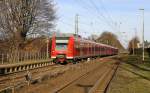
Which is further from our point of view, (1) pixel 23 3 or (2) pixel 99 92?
(1) pixel 23 3

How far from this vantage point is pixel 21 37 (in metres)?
54.5

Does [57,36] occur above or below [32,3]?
below

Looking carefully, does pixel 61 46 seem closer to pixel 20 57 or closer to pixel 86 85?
pixel 20 57

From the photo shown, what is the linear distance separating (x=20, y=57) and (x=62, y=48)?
6.83 meters

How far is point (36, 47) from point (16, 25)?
17.9 ft

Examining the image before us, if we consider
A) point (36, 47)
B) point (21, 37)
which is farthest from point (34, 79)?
point (36, 47)

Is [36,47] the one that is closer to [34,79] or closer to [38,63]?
[38,63]

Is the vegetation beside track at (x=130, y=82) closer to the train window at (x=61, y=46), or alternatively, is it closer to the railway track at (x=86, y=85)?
the railway track at (x=86, y=85)

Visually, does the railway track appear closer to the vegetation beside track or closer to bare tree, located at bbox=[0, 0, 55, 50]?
the vegetation beside track

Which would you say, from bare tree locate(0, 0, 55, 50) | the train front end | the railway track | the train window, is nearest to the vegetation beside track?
the railway track

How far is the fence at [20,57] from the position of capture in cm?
4078

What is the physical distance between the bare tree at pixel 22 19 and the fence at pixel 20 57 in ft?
9.36

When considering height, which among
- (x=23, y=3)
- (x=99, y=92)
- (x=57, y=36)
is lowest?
(x=99, y=92)

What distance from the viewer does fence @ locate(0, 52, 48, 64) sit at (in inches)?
1605
